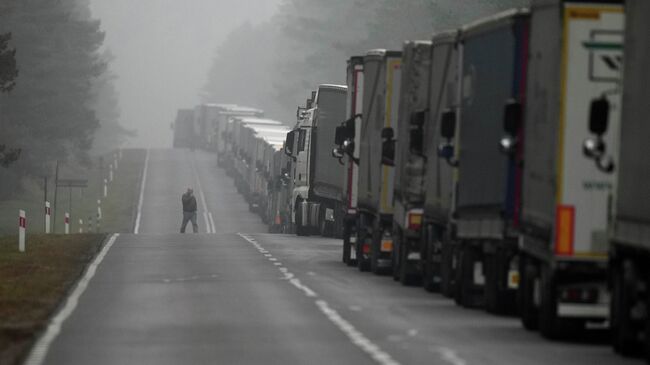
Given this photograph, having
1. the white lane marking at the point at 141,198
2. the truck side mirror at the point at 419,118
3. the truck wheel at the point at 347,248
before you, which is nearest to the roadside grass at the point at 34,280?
the truck wheel at the point at 347,248

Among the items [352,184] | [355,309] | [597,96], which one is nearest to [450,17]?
[352,184]

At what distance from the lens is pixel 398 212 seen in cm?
3123

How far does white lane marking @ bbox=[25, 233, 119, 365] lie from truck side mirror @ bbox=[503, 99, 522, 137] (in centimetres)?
549

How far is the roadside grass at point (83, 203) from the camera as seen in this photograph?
80875 mm

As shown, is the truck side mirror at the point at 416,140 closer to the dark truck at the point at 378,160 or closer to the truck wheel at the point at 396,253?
the truck wheel at the point at 396,253

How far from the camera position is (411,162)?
30375 millimetres

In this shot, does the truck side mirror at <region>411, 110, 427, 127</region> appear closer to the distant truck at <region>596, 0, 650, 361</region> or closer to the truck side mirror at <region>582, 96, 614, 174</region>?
the truck side mirror at <region>582, 96, 614, 174</region>

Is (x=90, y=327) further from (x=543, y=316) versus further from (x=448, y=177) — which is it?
(x=448, y=177)

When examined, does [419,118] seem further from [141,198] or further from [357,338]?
[141,198]

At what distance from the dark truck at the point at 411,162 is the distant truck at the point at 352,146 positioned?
4.76 meters

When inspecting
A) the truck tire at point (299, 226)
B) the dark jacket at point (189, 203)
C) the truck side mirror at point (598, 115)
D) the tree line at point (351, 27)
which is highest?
the tree line at point (351, 27)

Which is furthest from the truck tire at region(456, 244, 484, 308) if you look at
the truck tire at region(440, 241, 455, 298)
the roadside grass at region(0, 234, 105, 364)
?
the roadside grass at region(0, 234, 105, 364)

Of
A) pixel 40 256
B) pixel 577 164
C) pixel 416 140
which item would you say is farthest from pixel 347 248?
pixel 577 164

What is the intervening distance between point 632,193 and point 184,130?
5357 inches
